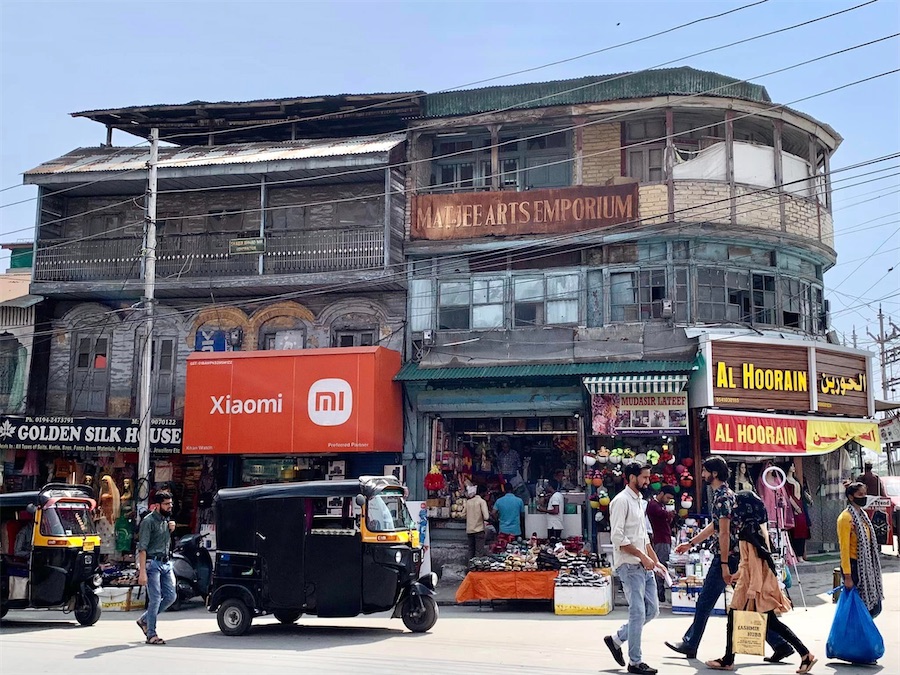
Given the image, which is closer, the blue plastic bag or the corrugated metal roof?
the blue plastic bag

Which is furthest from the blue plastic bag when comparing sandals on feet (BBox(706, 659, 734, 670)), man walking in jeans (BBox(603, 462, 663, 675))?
man walking in jeans (BBox(603, 462, 663, 675))

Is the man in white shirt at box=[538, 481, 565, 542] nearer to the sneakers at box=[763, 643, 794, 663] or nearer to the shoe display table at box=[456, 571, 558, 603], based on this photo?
the shoe display table at box=[456, 571, 558, 603]

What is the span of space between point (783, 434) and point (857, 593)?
11493mm

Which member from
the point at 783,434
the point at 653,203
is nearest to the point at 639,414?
the point at 783,434

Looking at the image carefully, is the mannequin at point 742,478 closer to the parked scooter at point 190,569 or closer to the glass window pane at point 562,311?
the glass window pane at point 562,311

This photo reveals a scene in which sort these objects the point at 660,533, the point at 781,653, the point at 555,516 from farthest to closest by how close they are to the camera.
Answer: the point at 555,516 → the point at 660,533 → the point at 781,653

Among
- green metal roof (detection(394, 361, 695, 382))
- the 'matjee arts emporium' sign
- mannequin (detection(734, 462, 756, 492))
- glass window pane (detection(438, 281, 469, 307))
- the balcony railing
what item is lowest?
mannequin (detection(734, 462, 756, 492))

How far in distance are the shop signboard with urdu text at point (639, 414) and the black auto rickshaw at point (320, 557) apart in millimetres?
8451

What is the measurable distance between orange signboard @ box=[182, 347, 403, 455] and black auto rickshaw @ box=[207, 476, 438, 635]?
26.5 feet

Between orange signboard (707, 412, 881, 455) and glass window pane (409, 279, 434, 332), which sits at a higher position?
glass window pane (409, 279, 434, 332)

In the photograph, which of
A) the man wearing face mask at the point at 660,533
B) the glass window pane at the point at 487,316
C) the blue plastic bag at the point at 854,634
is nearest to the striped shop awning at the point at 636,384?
the glass window pane at the point at 487,316

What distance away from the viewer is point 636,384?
20453mm

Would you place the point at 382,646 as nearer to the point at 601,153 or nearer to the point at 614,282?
the point at 614,282

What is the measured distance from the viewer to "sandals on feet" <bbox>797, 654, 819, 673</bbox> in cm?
914
